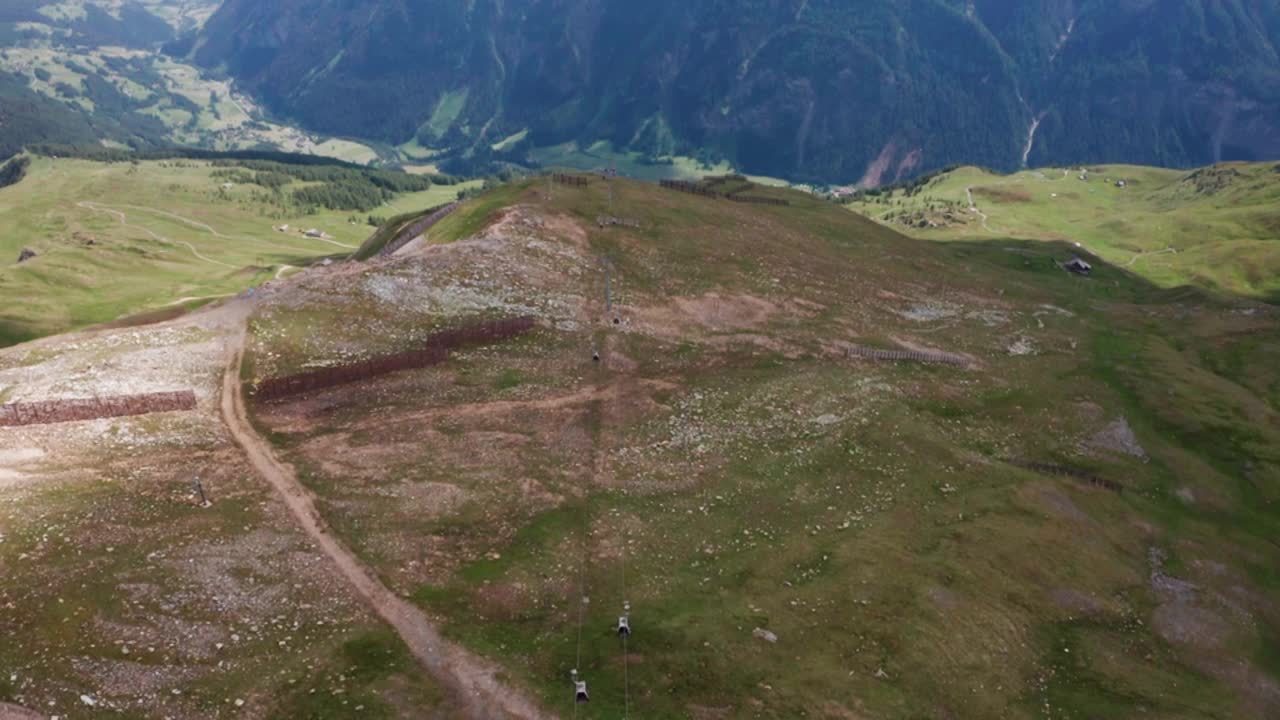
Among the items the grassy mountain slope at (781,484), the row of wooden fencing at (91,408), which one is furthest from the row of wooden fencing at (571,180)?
the row of wooden fencing at (91,408)

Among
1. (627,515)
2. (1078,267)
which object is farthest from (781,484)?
(1078,267)

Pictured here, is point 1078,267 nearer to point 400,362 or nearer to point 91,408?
point 400,362

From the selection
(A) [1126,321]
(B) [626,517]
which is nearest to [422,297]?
(B) [626,517]

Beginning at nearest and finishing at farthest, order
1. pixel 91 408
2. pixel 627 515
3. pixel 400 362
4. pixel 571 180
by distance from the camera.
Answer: pixel 627 515, pixel 91 408, pixel 400 362, pixel 571 180

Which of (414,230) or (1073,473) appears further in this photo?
(414,230)

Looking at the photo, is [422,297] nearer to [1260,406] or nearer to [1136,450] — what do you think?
[1136,450]

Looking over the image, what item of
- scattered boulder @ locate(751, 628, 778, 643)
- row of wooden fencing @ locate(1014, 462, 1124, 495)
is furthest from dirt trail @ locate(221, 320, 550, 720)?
row of wooden fencing @ locate(1014, 462, 1124, 495)
